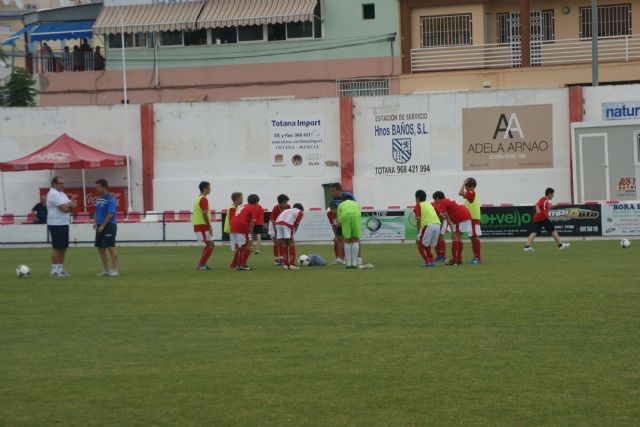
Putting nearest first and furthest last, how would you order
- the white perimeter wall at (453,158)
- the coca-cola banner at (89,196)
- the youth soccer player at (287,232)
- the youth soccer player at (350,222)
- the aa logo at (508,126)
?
1. the youth soccer player at (350,222)
2. the youth soccer player at (287,232)
3. the white perimeter wall at (453,158)
4. the aa logo at (508,126)
5. the coca-cola banner at (89,196)

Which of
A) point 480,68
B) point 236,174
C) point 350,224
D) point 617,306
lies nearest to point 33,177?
point 236,174

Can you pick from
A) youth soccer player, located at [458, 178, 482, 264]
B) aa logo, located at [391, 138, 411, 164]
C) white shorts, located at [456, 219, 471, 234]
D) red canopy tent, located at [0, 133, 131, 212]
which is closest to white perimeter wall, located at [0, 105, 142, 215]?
red canopy tent, located at [0, 133, 131, 212]

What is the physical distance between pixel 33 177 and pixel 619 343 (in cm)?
3832

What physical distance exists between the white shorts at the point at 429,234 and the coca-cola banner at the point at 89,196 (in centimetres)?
2456

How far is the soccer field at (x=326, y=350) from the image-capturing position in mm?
9492

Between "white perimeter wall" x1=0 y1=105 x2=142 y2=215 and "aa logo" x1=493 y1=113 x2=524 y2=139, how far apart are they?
1479cm

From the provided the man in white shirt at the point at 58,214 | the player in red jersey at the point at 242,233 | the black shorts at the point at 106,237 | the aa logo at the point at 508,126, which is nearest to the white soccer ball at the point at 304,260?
the player in red jersey at the point at 242,233

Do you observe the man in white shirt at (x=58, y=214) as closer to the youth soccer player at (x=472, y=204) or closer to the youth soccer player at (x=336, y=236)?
the youth soccer player at (x=336, y=236)

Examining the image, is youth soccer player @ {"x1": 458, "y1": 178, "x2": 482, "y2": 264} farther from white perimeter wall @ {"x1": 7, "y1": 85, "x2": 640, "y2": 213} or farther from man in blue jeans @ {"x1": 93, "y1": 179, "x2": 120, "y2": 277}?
white perimeter wall @ {"x1": 7, "y1": 85, "x2": 640, "y2": 213}

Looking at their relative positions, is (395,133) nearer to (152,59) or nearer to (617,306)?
(152,59)

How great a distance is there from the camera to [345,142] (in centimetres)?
4506

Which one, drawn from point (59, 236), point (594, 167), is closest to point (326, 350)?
point (59, 236)

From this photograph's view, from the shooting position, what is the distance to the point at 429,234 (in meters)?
24.8

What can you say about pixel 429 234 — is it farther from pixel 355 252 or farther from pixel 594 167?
pixel 594 167
